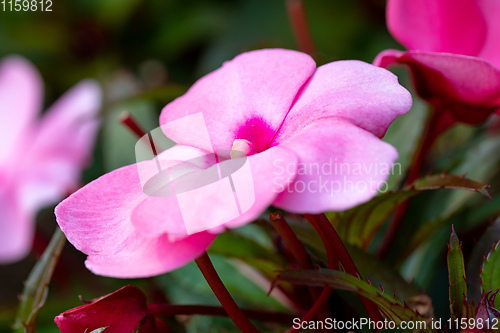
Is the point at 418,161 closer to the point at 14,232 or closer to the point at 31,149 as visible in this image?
the point at 14,232

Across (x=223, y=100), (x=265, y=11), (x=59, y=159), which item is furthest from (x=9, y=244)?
(x=265, y=11)

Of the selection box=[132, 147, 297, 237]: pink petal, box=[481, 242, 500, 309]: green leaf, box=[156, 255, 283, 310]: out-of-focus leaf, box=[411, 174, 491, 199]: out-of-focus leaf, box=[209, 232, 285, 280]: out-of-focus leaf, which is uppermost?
box=[132, 147, 297, 237]: pink petal

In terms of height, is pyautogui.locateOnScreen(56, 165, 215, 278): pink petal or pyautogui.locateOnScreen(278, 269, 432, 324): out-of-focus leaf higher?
pyautogui.locateOnScreen(56, 165, 215, 278): pink petal

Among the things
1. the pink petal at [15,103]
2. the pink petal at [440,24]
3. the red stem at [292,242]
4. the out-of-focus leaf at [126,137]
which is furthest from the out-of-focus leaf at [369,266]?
the pink petal at [15,103]

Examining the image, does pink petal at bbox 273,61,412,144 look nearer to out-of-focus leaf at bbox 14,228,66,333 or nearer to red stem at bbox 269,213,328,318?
red stem at bbox 269,213,328,318

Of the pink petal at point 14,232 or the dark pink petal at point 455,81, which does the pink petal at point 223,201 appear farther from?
the pink petal at point 14,232

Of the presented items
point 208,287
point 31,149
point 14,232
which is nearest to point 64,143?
point 31,149

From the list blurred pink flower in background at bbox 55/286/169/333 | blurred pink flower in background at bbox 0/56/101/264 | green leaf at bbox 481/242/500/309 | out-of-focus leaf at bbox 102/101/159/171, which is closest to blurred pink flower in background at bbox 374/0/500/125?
green leaf at bbox 481/242/500/309
